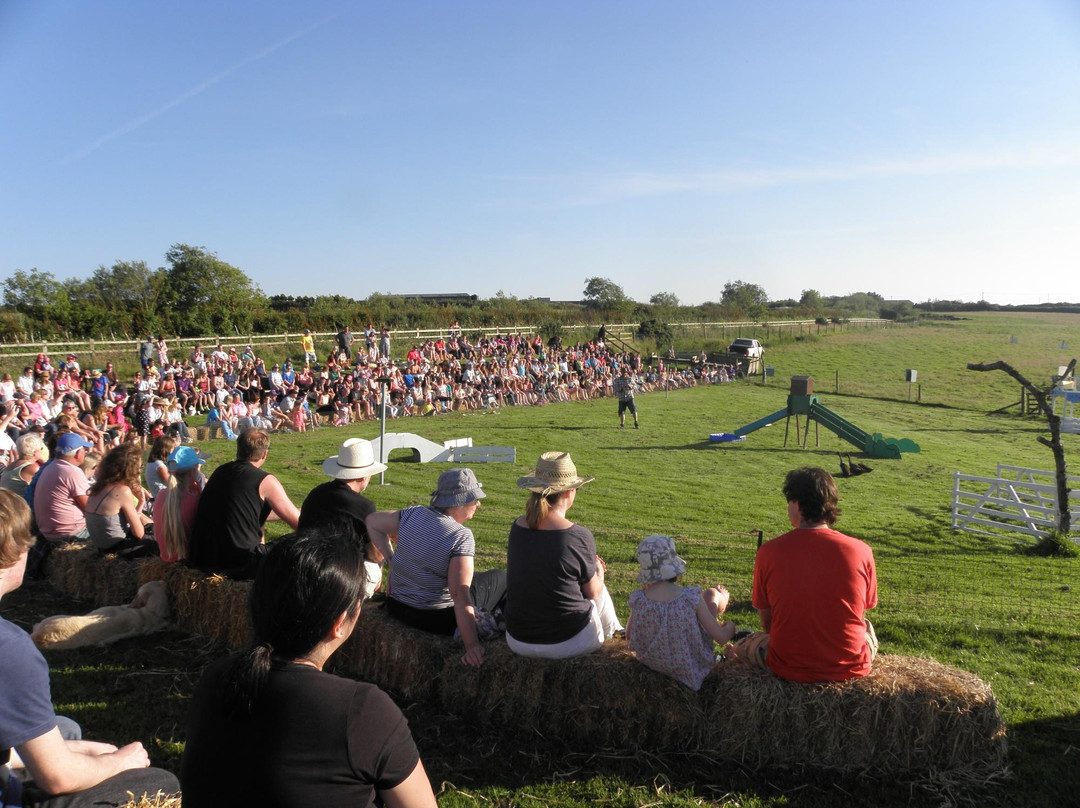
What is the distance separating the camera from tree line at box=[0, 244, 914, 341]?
3531 cm

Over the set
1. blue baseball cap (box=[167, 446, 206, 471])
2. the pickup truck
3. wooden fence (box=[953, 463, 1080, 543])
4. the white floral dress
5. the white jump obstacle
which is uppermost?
the pickup truck

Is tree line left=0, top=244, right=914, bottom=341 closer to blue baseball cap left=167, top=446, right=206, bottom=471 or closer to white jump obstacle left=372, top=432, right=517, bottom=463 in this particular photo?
white jump obstacle left=372, top=432, right=517, bottom=463

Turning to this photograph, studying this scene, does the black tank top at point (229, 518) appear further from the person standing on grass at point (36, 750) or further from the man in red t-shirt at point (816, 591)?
the man in red t-shirt at point (816, 591)

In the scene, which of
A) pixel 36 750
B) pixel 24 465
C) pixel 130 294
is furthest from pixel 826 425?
pixel 130 294

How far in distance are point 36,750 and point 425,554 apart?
2530mm

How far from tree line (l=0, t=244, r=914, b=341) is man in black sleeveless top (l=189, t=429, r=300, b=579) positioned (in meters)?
31.4

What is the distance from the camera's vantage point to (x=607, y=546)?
9898mm

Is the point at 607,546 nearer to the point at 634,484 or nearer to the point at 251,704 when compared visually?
the point at 634,484

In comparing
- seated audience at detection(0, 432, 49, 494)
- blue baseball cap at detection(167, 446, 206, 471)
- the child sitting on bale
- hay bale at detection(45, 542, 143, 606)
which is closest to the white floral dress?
the child sitting on bale

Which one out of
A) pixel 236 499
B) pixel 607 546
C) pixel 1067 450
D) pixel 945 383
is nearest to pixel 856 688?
pixel 236 499

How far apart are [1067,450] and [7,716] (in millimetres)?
29727

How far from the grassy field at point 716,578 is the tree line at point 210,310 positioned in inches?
781

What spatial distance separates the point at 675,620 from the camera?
4371 mm

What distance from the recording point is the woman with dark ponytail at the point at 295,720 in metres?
1.93
